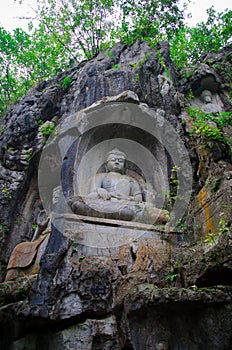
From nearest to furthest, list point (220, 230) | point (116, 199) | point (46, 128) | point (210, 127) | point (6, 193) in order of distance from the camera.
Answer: point (220, 230)
point (210, 127)
point (116, 199)
point (6, 193)
point (46, 128)

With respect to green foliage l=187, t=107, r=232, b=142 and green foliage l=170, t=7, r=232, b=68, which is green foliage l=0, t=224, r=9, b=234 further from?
green foliage l=170, t=7, r=232, b=68

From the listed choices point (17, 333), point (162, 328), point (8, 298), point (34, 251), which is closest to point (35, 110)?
point (34, 251)

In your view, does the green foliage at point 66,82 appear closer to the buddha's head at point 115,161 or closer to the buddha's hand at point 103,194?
the buddha's head at point 115,161

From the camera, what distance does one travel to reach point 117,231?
6082mm

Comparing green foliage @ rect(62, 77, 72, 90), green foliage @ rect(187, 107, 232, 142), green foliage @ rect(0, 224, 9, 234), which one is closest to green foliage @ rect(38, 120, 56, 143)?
green foliage @ rect(62, 77, 72, 90)

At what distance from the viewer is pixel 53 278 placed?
16.2 ft

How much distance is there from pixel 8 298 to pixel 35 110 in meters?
6.90

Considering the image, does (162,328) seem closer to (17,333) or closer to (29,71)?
(17,333)

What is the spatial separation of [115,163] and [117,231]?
303 centimetres

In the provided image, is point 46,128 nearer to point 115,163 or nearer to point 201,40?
point 115,163

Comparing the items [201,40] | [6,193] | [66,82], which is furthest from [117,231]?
[201,40]

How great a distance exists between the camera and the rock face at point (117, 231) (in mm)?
4141

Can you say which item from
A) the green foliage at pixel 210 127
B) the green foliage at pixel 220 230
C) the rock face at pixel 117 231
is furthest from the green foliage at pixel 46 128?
the green foliage at pixel 220 230

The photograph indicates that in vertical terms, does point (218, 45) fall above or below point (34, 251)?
above
